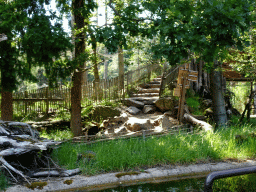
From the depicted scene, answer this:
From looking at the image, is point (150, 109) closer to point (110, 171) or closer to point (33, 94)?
point (33, 94)

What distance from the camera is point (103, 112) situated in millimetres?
12781

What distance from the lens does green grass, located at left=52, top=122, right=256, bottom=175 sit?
5777mm

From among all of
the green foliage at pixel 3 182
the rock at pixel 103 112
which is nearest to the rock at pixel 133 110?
the rock at pixel 103 112

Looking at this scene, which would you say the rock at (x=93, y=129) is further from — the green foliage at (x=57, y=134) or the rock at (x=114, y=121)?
the green foliage at (x=57, y=134)

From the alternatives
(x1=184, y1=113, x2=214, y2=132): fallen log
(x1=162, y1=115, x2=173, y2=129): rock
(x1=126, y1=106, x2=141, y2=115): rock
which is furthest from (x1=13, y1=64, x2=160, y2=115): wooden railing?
(x1=184, y1=113, x2=214, y2=132): fallen log

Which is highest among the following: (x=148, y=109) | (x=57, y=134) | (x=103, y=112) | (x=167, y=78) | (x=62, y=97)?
(x=167, y=78)

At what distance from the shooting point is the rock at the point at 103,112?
12.7m

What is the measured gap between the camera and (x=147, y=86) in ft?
54.0

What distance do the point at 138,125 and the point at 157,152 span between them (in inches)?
159

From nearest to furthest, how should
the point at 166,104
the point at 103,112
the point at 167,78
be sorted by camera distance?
the point at 166,104 → the point at 103,112 → the point at 167,78

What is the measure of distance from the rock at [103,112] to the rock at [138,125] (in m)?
2.03

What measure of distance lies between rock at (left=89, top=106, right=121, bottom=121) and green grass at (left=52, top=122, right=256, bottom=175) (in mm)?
5349

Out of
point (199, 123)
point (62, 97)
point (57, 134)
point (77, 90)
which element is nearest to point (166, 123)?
point (199, 123)

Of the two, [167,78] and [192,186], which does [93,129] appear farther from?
[192,186]
